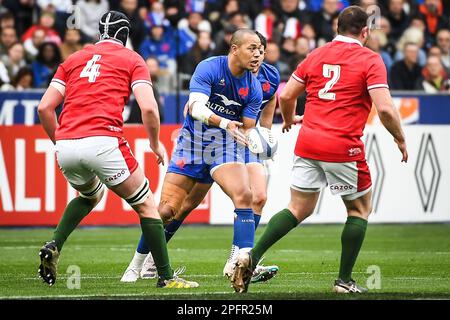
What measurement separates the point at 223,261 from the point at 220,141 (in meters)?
2.57

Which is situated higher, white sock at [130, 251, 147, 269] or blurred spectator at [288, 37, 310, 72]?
blurred spectator at [288, 37, 310, 72]

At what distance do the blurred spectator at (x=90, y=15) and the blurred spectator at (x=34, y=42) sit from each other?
744 millimetres

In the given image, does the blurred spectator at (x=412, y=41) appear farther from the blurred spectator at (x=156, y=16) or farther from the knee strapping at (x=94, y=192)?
the knee strapping at (x=94, y=192)

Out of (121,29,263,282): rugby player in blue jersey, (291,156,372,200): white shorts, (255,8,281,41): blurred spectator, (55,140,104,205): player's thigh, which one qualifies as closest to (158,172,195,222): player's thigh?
(121,29,263,282): rugby player in blue jersey

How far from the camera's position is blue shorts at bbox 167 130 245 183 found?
1066 centimetres

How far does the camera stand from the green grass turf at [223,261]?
9.45 meters

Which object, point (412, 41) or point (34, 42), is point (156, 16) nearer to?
point (34, 42)

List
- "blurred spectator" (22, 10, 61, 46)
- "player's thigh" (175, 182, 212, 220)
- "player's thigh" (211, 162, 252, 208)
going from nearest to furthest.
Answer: "player's thigh" (211, 162, 252, 208)
"player's thigh" (175, 182, 212, 220)
"blurred spectator" (22, 10, 61, 46)

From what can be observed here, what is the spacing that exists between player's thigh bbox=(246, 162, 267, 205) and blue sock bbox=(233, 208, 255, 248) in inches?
49.0

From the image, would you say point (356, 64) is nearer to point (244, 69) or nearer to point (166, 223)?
point (244, 69)

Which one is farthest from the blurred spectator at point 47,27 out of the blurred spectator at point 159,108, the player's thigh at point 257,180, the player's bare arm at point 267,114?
the player's thigh at point 257,180

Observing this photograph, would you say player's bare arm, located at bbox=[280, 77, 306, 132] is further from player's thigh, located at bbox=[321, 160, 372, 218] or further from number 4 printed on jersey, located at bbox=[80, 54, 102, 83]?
number 4 printed on jersey, located at bbox=[80, 54, 102, 83]

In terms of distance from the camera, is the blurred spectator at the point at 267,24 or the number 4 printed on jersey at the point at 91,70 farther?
the blurred spectator at the point at 267,24
